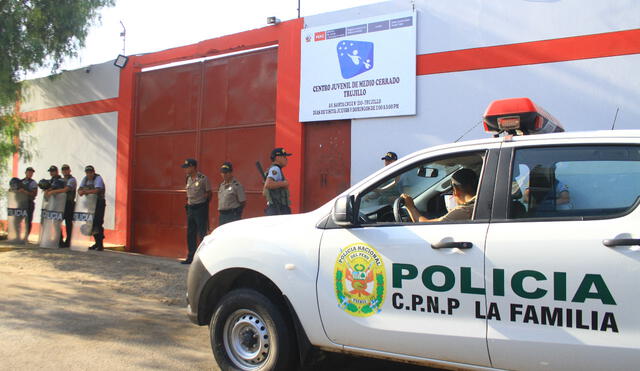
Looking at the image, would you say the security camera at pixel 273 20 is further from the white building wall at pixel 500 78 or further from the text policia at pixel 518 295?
the text policia at pixel 518 295

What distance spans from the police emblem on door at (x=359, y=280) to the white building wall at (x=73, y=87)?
9.68m

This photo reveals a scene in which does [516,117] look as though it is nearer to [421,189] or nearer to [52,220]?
[421,189]

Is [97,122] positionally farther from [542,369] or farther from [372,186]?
[542,369]

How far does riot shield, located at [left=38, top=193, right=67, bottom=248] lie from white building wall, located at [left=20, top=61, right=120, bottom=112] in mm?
2628

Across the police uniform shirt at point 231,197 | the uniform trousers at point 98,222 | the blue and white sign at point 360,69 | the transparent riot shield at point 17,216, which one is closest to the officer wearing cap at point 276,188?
the police uniform shirt at point 231,197

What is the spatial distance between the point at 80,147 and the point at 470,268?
37.2ft

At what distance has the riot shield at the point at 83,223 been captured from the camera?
32.7 feet

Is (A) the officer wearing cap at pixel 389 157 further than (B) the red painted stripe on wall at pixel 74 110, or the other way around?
(B) the red painted stripe on wall at pixel 74 110

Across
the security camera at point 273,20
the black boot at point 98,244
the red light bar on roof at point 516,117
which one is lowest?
the black boot at point 98,244

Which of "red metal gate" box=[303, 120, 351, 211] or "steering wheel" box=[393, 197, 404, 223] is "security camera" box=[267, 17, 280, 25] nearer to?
"red metal gate" box=[303, 120, 351, 211]

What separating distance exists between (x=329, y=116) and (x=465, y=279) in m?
5.67

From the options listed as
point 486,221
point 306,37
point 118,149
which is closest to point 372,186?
point 486,221

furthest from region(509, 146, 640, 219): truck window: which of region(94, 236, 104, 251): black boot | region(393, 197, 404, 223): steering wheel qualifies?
region(94, 236, 104, 251): black boot

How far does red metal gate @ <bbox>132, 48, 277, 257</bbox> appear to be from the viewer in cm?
906
